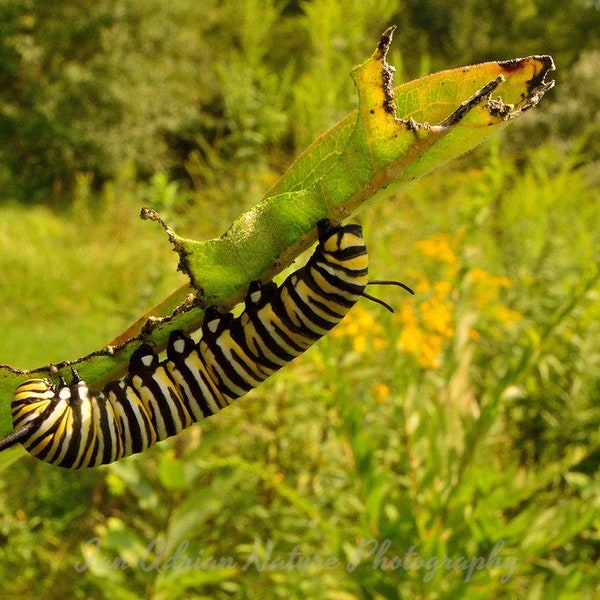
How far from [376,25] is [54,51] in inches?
390

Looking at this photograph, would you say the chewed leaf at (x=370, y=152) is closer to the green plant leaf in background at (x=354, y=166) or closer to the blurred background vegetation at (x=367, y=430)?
the green plant leaf in background at (x=354, y=166)

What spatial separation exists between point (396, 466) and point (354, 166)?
2474 mm

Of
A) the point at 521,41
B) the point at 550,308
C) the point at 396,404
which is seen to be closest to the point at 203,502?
the point at 396,404

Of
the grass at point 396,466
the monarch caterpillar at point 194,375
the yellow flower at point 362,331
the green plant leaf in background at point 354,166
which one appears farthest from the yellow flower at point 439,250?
the green plant leaf in background at point 354,166

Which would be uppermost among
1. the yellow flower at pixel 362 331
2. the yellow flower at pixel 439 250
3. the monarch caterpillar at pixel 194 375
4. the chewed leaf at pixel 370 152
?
the yellow flower at pixel 439 250

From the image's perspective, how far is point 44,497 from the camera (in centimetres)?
336

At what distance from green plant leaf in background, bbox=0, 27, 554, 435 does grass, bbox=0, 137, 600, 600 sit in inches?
44.3

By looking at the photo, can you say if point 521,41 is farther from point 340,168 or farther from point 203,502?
point 340,168

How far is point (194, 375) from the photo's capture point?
988 mm

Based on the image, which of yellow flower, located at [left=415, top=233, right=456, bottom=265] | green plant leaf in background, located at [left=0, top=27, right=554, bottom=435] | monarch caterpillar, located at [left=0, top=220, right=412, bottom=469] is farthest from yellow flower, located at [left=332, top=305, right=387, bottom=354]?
green plant leaf in background, located at [left=0, top=27, right=554, bottom=435]

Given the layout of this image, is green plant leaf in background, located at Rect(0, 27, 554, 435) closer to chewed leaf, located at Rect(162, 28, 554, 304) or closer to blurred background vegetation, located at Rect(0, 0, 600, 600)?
chewed leaf, located at Rect(162, 28, 554, 304)

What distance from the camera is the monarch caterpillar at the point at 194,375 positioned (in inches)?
32.9

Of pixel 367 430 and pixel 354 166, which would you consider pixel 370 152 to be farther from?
pixel 367 430

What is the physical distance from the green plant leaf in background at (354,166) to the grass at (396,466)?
1.12 metres
